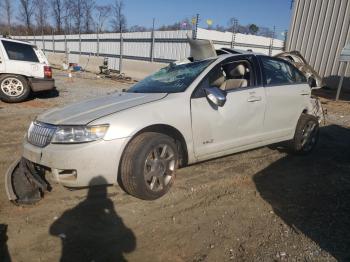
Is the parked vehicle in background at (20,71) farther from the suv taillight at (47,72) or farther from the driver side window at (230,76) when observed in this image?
the driver side window at (230,76)

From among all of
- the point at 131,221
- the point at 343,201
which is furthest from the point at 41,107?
the point at 343,201

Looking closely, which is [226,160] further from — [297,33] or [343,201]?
[297,33]

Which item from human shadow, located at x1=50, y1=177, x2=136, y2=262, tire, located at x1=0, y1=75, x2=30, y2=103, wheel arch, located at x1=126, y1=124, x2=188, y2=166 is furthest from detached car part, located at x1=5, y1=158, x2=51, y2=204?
tire, located at x1=0, y1=75, x2=30, y2=103

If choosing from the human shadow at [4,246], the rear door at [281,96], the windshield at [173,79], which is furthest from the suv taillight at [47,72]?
the human shadow at [4,246]

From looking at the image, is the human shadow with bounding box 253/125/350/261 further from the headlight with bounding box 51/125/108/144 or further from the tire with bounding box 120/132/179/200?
the headlight with bounding box 51/125/108/144

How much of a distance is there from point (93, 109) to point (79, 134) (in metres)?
0.46

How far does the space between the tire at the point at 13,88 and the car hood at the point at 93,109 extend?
6174mm

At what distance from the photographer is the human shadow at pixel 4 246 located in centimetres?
262

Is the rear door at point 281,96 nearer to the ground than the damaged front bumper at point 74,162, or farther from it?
farther from it

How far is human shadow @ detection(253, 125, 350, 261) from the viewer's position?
3.04 meters

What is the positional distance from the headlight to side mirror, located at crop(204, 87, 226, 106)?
51.4 inches

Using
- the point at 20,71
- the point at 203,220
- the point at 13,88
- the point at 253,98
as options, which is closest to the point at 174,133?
the point at 203,220

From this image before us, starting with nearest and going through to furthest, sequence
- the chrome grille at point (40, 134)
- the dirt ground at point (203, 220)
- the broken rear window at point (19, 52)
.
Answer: the dirt ground at point (203, 220)
the chrome grille at point (40, 134)
the broken rear window at point (19, 52)

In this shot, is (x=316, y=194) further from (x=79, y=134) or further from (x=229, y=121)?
(x=79, y=134)
